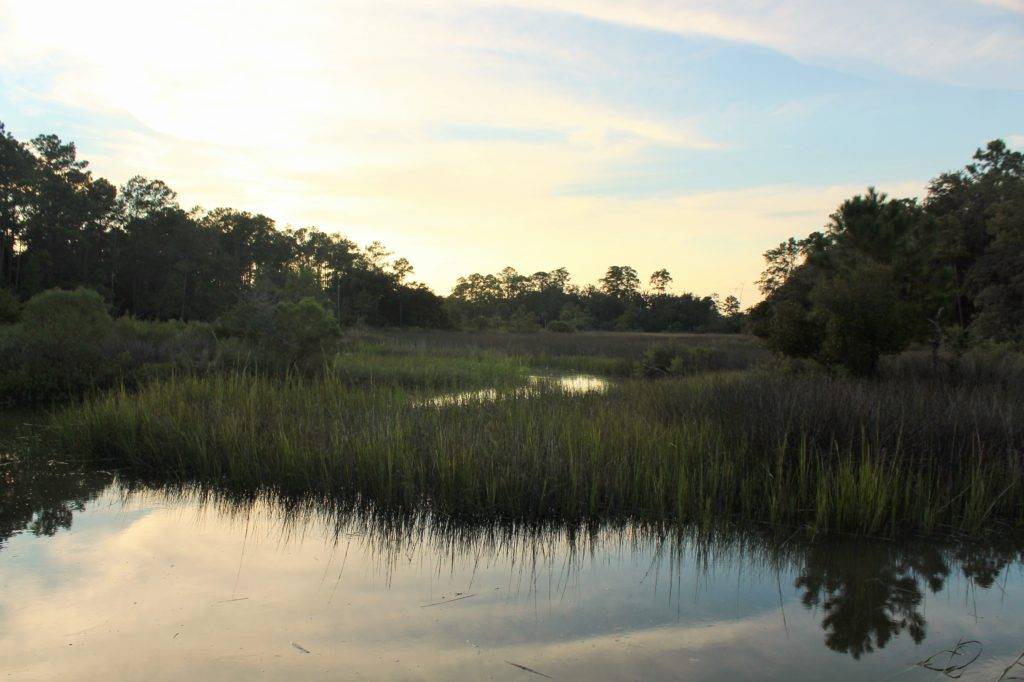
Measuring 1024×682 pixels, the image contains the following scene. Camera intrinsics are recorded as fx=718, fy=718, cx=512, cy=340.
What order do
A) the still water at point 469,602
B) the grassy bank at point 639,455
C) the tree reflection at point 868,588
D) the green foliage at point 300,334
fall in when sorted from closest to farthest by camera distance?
the still water at point 469,602 < the tree reflection at point 868,588 < the grassy bank at point 639,455 < the green foliage at point 300,334

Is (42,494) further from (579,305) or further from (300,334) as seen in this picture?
(579,305)

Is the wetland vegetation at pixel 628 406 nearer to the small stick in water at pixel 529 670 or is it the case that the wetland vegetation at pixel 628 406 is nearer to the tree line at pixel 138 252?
the small stick in water at pixel 529 670

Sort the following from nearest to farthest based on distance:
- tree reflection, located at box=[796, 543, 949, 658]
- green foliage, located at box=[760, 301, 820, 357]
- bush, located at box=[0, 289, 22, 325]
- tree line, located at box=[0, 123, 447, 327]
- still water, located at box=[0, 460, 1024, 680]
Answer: still water, located at box=[0, 460, 1024, 680], tree reflection, located at box=[796, 543, 949, 658], green foliage, located at box=[760, 301, 820, 357], bush, located at box=[0, 289, 22, 325], tree line, located at box=[0, 123, 447, 327]

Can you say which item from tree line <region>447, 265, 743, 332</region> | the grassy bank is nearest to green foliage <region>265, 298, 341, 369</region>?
the grassy bank

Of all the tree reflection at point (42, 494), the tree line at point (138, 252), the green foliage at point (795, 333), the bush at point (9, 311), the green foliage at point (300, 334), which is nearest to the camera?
the tree reflection at point (42, 494)

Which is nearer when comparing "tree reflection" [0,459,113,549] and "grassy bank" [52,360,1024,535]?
"grassy bank" [52,360,1024,535]

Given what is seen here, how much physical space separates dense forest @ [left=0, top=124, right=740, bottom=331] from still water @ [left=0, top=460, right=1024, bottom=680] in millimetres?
13092

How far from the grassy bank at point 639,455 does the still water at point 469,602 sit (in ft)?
1.26

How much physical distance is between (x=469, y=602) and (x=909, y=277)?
49.4 feet

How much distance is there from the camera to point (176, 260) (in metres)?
50.1

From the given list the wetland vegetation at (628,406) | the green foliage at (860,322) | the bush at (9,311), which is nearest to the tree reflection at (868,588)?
the wetland vegetation at (628,406)

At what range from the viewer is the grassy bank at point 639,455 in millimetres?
6484

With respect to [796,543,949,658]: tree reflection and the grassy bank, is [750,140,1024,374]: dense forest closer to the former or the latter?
the grassy bank

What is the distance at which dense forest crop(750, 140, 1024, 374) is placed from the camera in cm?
1326
